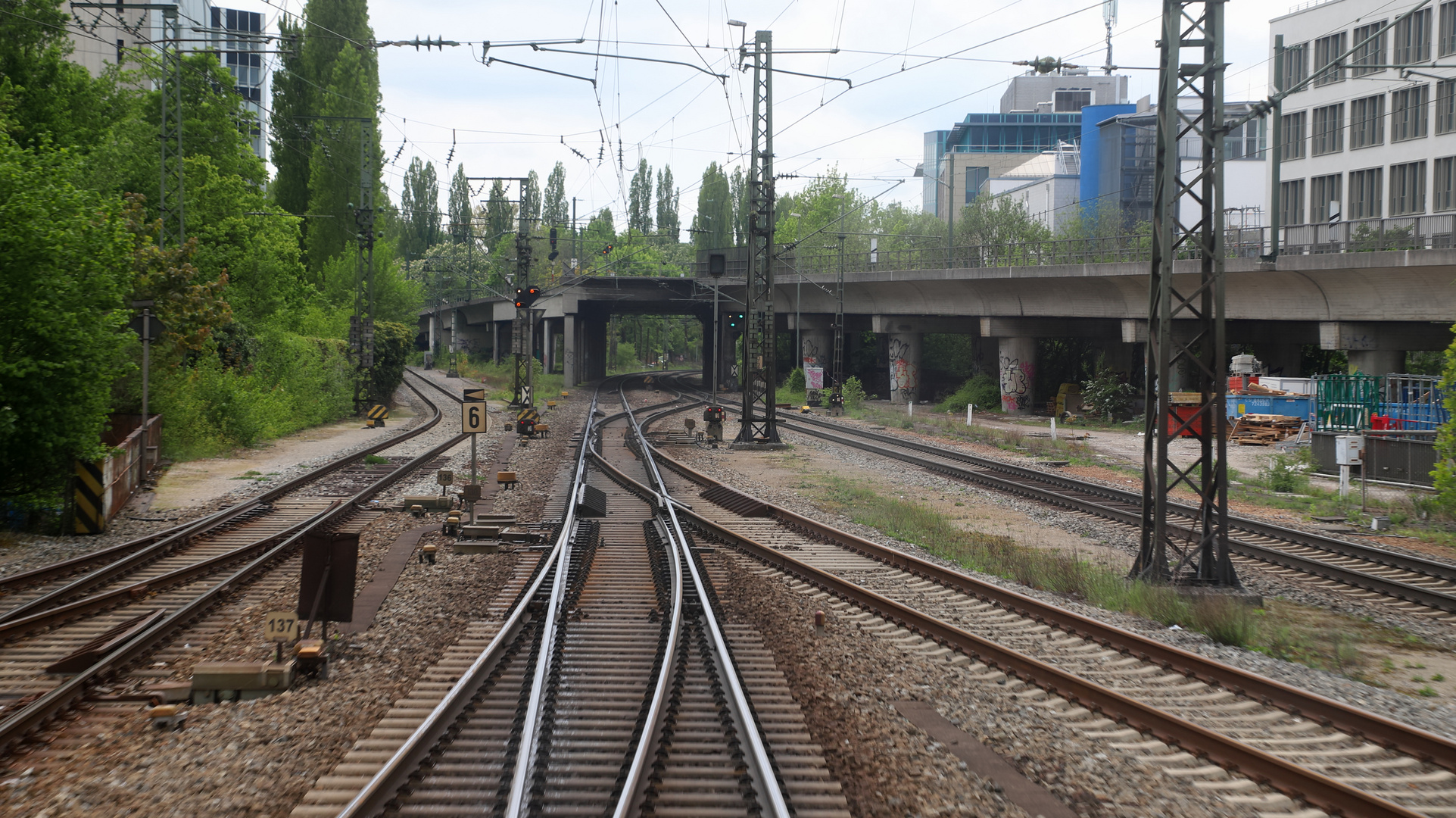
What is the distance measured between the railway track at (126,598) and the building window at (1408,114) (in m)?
48.5

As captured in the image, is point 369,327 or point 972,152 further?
point 972,152

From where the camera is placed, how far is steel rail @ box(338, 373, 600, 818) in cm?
566

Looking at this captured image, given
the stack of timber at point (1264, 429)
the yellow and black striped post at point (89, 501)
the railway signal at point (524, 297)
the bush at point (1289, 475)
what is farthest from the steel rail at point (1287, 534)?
the railway signal at point (524, 297)

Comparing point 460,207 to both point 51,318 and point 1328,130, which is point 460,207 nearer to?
point 1328,130

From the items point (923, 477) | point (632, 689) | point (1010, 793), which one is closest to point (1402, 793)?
point (1010, 793)

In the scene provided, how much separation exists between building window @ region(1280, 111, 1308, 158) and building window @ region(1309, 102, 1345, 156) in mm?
699

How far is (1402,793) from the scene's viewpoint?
20.6ft

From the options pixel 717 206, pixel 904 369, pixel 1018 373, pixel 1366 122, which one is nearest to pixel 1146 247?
pixel 1018 373

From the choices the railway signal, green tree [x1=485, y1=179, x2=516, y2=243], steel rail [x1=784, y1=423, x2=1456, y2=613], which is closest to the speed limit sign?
Answer: steel rail [x1=784, y1=423, x2=1456, y2=613]

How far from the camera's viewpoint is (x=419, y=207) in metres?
112

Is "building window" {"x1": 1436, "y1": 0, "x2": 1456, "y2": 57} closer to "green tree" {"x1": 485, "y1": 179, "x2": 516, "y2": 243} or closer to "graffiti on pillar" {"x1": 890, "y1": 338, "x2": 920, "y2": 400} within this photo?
"graffiti on pillar" {"x1": 890, "y1": 338, "x2": 920, "y2": 400}

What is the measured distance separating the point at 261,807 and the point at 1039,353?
49.8 metres

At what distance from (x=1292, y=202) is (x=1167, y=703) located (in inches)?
2125

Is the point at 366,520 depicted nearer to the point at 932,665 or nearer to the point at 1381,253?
the point at 932,665
